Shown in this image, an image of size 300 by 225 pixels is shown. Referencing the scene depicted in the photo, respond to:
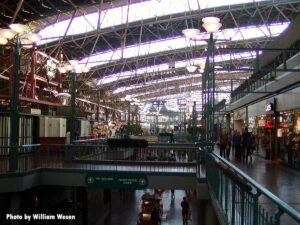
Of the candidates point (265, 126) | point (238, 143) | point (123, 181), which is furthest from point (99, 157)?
point (265, 126)

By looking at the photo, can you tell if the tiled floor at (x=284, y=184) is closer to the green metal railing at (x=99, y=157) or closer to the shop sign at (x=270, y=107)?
the green metal railing at (x=99, y=157)

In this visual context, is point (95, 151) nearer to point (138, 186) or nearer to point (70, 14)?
point (138, 186)

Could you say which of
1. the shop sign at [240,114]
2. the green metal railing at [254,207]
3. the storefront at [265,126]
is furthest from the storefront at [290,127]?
the shop sign at [240,114]

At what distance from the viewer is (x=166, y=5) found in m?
36.2

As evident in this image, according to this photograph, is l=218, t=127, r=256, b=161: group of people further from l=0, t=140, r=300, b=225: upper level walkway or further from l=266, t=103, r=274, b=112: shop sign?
l=0, t=140, r=300, b=225: upper level walkway

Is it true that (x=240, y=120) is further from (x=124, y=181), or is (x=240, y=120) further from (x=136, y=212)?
(x=124, y=181)

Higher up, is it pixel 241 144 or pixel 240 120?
pixel 240 120

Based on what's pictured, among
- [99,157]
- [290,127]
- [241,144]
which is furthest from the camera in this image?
[241,144]

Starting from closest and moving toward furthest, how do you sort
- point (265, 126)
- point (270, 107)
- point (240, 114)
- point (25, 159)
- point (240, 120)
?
point (25, 159)
point (270, 107)
point (265, 126)
point (240, 114)
point (240, 120)

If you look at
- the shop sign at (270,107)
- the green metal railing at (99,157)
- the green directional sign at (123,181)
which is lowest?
the green directional sign at (123,181)

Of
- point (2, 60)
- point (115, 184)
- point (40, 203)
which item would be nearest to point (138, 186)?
point (115, 184)

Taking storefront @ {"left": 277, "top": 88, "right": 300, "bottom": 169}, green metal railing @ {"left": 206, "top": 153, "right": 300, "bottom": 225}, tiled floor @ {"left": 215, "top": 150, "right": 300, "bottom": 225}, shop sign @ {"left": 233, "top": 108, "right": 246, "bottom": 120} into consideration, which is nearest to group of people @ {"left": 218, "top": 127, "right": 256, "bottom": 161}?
storefront @ {"left": 277, "top": 88, "right": 300, "bottom": 169}

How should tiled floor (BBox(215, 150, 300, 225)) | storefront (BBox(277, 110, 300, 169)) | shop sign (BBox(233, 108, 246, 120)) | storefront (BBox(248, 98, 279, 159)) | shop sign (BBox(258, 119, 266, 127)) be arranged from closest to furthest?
tiled floor (BBox(215, 150, 300, 225)) → storefront (BBox(277, 110, 300, 169)) → storefront (BBox(248, 98, 279, 159)) → shop sign (BBox(258, 119, 266, 127)) → shop sign (BBox(233, 108, 246, 120))

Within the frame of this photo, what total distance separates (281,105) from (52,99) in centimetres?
→ 2364
